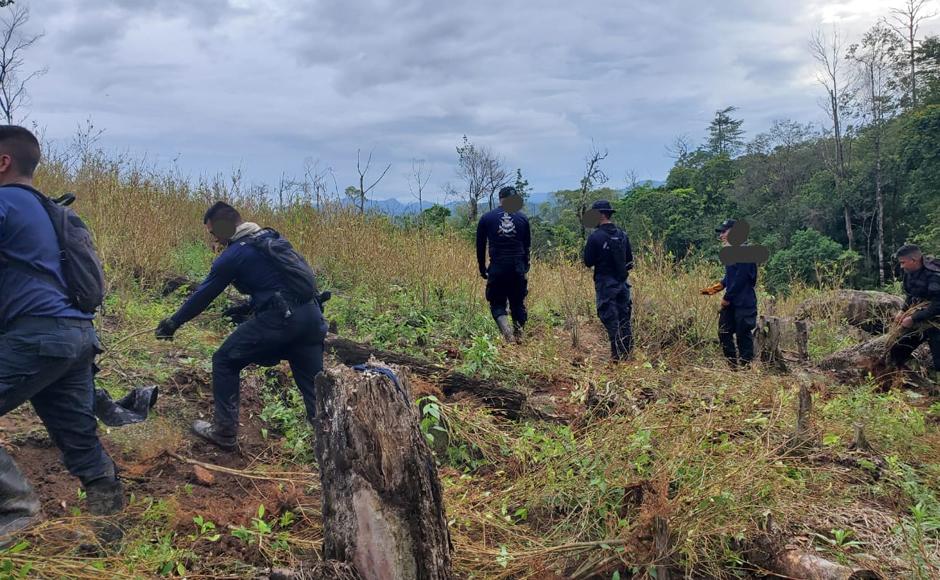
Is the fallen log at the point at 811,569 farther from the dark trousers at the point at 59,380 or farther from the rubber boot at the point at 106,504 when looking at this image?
the dark trousers at the point at 59,380

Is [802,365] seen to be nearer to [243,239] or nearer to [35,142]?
[243,239]

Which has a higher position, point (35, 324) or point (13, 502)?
point (35, 324)

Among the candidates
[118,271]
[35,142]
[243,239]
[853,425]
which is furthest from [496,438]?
[118,271]

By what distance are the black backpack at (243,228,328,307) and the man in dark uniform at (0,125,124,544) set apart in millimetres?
1123

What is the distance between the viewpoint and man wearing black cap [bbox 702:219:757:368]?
22.8 ft

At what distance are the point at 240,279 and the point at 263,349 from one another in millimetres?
451

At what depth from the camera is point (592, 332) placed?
9008mm

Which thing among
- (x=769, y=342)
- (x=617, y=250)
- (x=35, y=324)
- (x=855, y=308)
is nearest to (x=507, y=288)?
(x=617, y=250)

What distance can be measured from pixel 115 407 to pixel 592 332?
257 inches

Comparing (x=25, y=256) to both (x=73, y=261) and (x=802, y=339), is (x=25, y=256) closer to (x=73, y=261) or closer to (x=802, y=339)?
(x=73, y=261)

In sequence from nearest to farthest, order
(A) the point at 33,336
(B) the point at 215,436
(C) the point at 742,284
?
(A) the point at 33,336, (B) the point at 215,436, (C) the point at 742,284

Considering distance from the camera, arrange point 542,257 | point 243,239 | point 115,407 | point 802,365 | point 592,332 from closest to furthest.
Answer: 1. point 115,407
2. point 243,239
3. point 802,365
4. point 592,332
5. point 542,257

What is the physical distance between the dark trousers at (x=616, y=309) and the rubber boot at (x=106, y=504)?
4.98 m

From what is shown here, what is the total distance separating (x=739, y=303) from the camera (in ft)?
23.0
